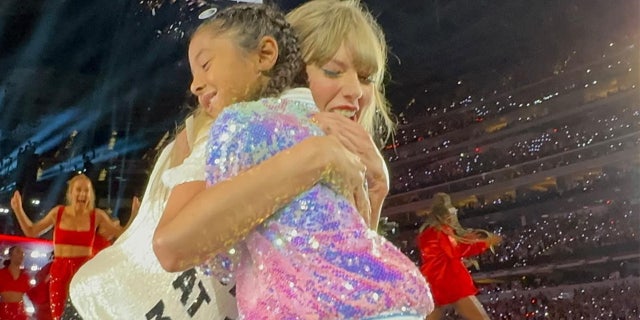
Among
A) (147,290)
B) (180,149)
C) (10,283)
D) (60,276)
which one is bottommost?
(10,283)

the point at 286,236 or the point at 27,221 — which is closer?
the point at 286,236

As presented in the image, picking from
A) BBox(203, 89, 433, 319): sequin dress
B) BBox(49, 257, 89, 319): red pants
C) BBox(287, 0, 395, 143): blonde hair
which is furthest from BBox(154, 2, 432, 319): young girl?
BBox(49, 257, 89, 319): red pants

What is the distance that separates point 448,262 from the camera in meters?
3.70

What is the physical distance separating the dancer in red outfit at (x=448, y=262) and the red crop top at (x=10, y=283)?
2119 millimetres

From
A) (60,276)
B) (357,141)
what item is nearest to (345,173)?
(357,141)

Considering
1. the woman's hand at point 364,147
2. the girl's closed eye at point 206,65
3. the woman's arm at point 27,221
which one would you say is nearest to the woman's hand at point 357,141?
the woman's hand at point 364,147

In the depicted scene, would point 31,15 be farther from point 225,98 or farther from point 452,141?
point 225,98

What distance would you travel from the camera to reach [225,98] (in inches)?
27.0

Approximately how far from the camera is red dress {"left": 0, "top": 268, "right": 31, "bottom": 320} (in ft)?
13.2

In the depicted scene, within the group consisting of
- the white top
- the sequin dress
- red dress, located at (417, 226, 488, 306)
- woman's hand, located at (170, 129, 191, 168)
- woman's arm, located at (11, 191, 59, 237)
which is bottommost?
red dress, located at (417, 226, 488, 306)

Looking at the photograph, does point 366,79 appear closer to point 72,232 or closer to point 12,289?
point 72,232

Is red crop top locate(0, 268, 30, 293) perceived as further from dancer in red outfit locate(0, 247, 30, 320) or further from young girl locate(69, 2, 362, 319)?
young girl locate(69, 2, 362, 319)

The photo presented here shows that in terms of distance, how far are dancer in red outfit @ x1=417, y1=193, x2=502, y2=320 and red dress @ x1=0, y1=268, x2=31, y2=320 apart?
2.11 m

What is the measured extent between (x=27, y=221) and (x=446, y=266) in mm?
1902
